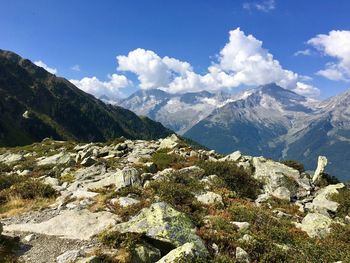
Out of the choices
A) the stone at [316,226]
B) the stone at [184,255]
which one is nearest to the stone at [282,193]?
the stone at [316,226]

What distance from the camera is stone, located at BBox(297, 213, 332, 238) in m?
17.8

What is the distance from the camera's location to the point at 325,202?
2609 cm

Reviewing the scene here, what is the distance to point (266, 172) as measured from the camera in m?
32.5

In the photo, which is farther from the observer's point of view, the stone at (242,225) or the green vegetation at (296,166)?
the green vegetation at (296,166)

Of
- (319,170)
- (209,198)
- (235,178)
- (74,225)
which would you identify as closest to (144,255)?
(74,225)

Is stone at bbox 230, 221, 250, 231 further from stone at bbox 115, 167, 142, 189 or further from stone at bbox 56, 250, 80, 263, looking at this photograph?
stone at bbox 115, 167, 142, 189

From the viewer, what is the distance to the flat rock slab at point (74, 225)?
15742mm

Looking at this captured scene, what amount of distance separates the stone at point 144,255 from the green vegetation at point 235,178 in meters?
14.9

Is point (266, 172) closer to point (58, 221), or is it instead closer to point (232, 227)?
point (232, 227)

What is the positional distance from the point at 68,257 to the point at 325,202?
19826 millimetres

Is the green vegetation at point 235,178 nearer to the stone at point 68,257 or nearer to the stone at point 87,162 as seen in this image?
the stone at point 87,162

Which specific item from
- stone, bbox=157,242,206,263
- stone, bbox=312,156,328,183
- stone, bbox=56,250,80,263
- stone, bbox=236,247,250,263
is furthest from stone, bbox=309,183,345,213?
stone, bbox=56,250,80,263

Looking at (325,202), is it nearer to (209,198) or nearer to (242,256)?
(209,198)

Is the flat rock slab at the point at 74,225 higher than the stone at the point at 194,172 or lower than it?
lower
